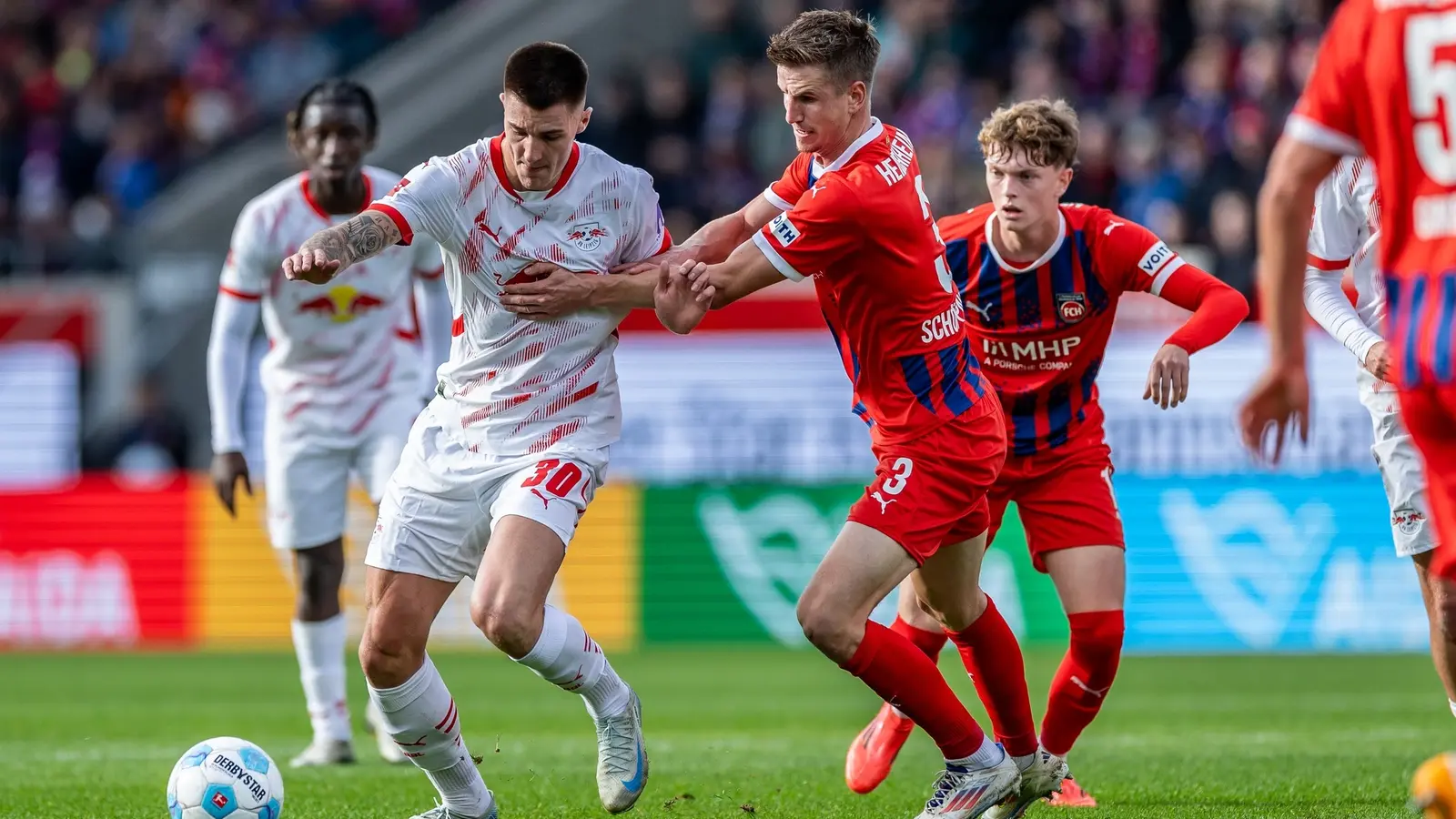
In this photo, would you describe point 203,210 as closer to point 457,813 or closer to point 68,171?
point 68,171

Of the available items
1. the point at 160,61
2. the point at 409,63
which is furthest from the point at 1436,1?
the point at 160,61

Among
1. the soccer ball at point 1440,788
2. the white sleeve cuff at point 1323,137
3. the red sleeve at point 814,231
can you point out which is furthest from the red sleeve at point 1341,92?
the red sleeve at point 814,231

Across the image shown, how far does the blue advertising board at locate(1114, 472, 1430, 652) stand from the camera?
13.5 meters

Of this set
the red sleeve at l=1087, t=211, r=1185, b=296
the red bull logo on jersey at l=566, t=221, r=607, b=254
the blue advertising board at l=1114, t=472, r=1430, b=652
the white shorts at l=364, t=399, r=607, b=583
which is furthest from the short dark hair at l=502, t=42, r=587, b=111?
the blue advertising board at l=1114, t=472, r=1430, b=652

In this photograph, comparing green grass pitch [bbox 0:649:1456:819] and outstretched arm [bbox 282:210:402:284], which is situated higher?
outstretched arm [bbox 282:210:402:284]

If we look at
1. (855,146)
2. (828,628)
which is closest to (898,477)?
(828,628)

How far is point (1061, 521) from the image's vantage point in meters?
6.66

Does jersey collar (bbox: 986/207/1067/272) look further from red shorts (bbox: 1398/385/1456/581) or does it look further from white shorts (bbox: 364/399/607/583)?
red shorts (bbox: 1398/385/1456/581)

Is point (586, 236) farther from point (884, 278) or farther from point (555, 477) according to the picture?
point (884, 278)

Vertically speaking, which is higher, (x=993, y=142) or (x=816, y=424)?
(x=993, y=142)

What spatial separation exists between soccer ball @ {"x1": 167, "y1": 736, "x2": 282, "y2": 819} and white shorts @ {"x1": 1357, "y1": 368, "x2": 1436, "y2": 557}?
400 cm

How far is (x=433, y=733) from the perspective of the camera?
5.66 meters

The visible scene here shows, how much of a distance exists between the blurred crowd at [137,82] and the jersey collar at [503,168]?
16341mm

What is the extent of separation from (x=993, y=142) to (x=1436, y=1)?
9.48 feet
